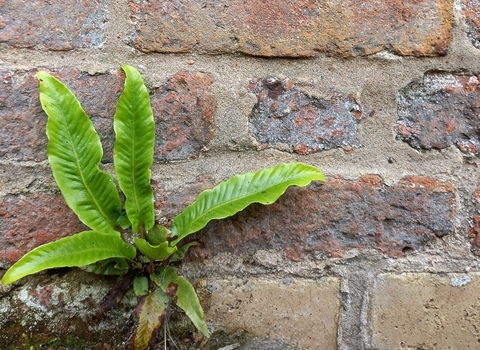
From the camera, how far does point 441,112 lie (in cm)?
73

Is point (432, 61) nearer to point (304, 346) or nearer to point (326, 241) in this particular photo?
point (326, 241)

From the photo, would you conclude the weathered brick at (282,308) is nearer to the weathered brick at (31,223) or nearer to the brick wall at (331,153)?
the brick wall at (331,153)

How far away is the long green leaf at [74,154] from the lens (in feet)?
2.10

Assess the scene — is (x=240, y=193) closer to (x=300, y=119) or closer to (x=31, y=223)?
(x=300, y=119)

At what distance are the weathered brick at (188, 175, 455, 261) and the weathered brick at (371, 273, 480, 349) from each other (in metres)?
0.07

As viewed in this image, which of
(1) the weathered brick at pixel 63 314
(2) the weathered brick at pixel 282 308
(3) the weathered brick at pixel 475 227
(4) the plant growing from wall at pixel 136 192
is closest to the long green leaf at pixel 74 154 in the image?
(4) the plant growing from wall at pixel 136 192

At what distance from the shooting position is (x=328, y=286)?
0.72m

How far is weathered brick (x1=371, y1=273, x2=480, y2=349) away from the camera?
0.72 m

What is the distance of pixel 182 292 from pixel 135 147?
0.71ft

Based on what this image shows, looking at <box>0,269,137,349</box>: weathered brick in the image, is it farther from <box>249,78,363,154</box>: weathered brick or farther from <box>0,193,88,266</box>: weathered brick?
<box>249,78,363,154</box>: weathered brick

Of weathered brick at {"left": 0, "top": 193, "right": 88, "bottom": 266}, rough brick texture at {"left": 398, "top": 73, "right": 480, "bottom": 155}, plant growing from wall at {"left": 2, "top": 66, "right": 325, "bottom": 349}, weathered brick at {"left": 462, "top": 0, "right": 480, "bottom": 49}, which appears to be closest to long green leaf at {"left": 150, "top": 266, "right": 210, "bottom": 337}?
plant growing from wall at {"left": 2, "top": 66, "right": 325, "bottom": 349}

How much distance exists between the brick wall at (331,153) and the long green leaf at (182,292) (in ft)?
0.17

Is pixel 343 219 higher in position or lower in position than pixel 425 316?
higher

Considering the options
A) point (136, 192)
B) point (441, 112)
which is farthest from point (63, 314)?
point (441, 112)
